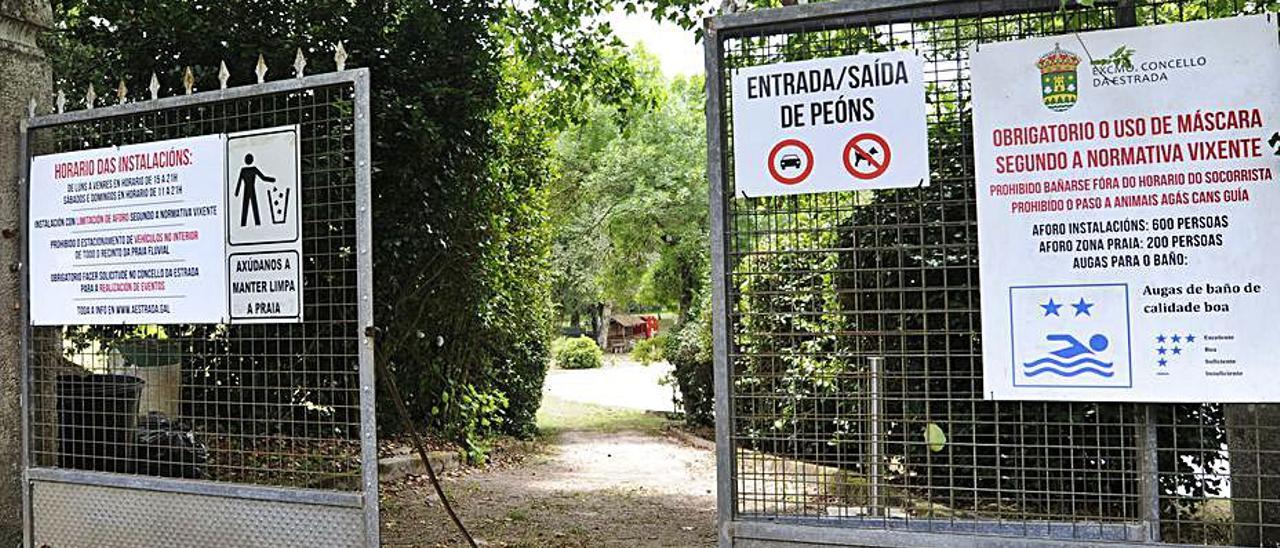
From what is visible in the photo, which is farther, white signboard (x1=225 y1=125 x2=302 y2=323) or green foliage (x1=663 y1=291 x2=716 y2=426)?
green foliage (x1=663 y1=291 x2=716 y2=426)

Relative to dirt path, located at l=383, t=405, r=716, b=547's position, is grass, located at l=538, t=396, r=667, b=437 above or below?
below

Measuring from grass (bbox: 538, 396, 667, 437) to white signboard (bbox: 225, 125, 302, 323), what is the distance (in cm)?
939

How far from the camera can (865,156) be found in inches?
155

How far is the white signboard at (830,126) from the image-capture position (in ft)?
12.8

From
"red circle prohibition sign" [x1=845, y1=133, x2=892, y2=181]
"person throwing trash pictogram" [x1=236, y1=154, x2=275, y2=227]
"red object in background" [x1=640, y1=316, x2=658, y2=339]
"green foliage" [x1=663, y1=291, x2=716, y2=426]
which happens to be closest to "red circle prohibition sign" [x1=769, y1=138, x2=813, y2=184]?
"red circle prohibition sign" [x1=845, y1=133, x2=892, y2=181]

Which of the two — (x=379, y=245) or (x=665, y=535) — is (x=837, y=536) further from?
(x=379, y=245)

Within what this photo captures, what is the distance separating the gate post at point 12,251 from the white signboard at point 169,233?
152 millimetres

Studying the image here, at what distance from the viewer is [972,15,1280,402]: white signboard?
139 inches

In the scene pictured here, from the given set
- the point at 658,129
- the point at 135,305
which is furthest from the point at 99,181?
the point at 658,129

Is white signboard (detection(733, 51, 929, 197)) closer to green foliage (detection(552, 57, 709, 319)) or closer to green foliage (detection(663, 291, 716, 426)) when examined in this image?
green foliage (detection(663, 291, 716, 426))

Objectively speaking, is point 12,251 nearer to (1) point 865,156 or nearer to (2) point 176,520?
(2) point 176,520

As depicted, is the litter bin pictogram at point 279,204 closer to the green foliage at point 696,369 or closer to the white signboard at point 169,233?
the white signboard at point 169,233

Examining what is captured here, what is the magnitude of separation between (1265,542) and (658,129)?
1741 cm

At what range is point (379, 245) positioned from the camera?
9.20 m
